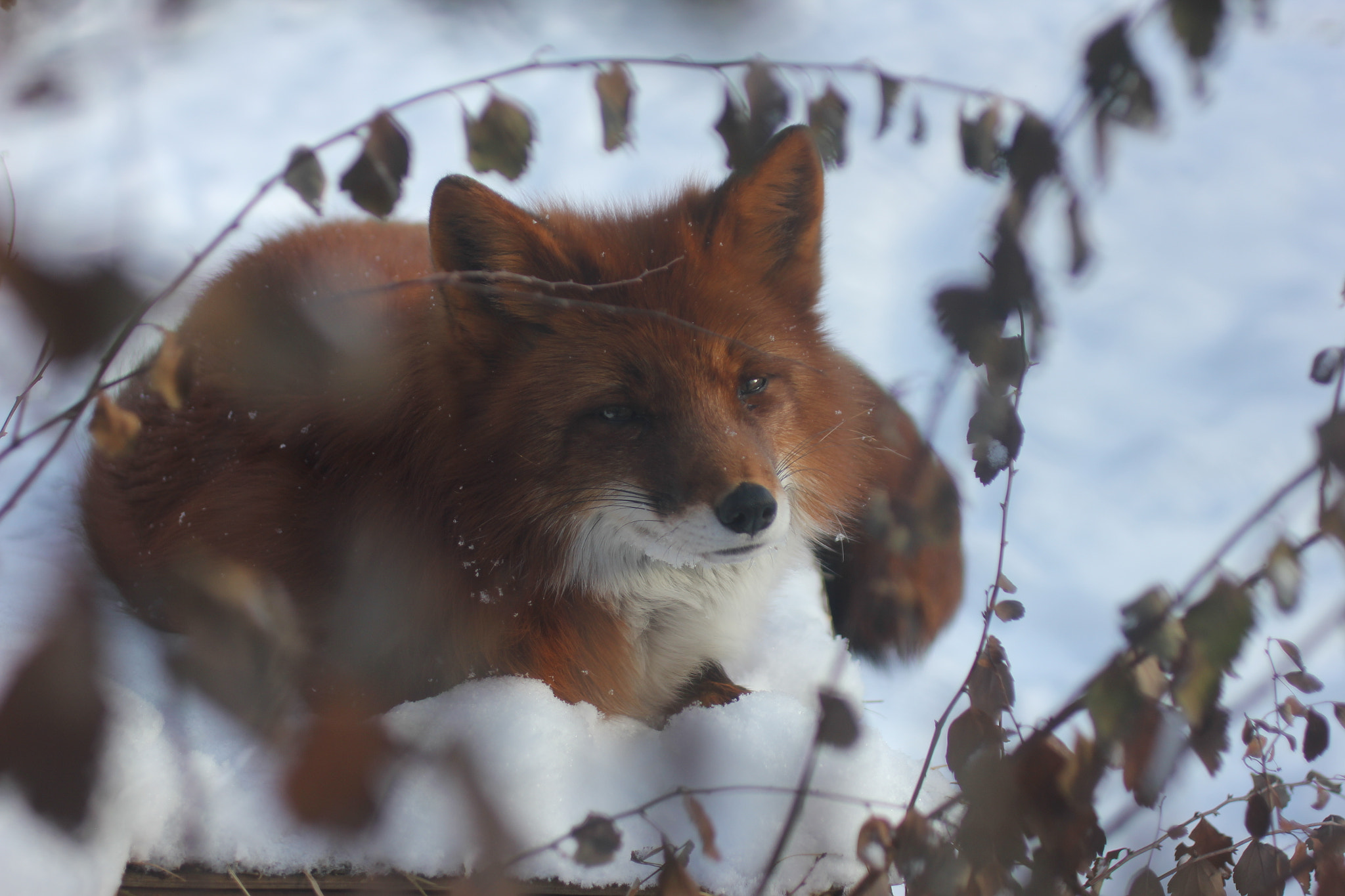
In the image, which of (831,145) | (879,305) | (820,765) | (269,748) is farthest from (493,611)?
(879,305)

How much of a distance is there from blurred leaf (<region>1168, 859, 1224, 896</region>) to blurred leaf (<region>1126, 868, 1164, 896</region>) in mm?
94

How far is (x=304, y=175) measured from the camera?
1.12 meters

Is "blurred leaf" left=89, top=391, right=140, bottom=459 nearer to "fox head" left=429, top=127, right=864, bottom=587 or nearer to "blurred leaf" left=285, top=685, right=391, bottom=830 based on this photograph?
"blurred leaf" left=285, top=685, right=391, bottom=830

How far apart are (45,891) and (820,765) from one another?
1381mm

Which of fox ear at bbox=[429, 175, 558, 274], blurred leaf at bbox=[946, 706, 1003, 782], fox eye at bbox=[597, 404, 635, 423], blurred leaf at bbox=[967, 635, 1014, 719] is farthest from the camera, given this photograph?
fox eye at bbox=[597, 404, 635, 423]

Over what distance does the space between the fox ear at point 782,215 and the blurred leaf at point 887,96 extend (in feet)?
1.68

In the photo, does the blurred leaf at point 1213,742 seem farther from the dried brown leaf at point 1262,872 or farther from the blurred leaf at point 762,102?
the blurred leaf at point 762,102

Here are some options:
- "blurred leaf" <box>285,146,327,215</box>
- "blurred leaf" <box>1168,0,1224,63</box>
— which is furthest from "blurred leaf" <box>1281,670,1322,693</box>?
"blurred leaf" <box>285,146,327,215</box>

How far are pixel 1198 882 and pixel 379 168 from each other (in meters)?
1.96

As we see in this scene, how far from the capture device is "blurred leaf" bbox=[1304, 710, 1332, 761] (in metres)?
1.52

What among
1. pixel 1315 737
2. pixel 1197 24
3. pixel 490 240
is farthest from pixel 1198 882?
pixel 490 240

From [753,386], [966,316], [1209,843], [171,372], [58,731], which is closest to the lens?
[58,731]

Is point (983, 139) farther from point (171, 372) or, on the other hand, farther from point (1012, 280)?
point (171, 372)

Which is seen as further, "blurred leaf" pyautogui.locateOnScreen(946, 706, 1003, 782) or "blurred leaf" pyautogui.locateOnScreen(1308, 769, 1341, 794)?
"blurred leaf" pyautogui.locateOnScreen(1308, 769, 1341, 794)
